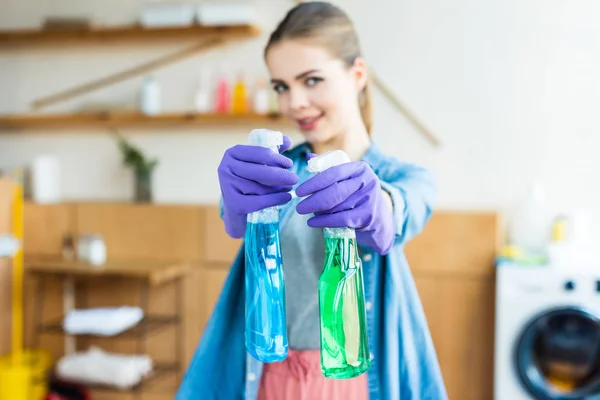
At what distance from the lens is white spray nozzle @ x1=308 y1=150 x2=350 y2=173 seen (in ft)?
2.50

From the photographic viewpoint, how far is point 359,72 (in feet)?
3.64

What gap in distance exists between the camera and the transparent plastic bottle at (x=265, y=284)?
31.7 inches

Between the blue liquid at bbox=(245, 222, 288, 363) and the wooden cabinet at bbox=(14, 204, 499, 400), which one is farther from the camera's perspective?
the wooden cabinet at bbox=(14, 204, 499, 400)

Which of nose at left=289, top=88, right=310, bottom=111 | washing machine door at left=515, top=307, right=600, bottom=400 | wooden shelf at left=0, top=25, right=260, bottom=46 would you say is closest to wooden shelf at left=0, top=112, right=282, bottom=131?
wooden shelf at left=0, top=25, right=260, bottom=46

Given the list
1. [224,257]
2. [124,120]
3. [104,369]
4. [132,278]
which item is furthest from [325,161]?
[124,120]

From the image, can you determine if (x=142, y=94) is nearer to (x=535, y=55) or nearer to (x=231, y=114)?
(x=231, y=114)

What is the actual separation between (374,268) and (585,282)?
175 centimetres

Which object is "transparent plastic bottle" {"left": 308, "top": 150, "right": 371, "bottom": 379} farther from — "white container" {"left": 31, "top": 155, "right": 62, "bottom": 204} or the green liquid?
"white container" {"left": 31, "top": 155, "right": 62, "bottom": 204}

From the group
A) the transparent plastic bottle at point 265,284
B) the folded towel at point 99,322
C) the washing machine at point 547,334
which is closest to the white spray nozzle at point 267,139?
the transparent plastic bottle at point 265,284

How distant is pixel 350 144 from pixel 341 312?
43 centimetres

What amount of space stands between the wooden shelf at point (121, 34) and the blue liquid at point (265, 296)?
97.9 inches

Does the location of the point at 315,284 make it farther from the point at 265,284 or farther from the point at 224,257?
the point at 224,257

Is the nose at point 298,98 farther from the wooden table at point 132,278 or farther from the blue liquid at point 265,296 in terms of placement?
the wooden table at point 132,278

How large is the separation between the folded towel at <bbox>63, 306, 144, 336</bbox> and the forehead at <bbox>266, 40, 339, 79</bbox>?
2.12 metres
